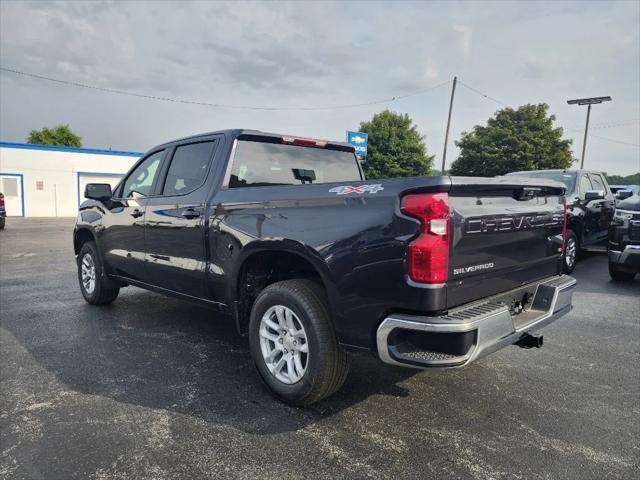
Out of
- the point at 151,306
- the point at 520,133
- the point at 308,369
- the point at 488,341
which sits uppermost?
the point at 520,133

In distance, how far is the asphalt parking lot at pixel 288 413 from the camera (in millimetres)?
2525

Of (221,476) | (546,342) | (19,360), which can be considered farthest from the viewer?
(546,342)

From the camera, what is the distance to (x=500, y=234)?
296 centimetres

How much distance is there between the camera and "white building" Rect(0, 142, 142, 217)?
26.0 m

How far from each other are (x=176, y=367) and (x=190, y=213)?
1249 mm

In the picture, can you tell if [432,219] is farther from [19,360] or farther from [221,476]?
[19,360]

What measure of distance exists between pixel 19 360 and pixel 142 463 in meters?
2.15

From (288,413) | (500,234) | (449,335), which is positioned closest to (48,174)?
(288,413)

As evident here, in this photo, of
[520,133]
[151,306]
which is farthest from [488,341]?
[520,133]

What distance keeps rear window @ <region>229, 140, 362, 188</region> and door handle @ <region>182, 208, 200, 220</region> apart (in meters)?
0.39

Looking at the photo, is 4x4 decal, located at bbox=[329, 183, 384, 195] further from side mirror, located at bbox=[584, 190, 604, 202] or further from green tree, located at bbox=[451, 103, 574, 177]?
green tree, located at bbox=[451, 103, 574, 177]

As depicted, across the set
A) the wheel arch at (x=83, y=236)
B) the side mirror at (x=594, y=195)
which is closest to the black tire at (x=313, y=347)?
the wheel arch at (x=83, y=236)

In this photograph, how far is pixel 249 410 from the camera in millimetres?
3125

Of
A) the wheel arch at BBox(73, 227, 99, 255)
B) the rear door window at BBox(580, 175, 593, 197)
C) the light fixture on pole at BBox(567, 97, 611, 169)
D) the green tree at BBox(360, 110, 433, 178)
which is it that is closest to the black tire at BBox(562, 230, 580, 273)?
the rear door window at BBox(580, 175, 593, 197)
